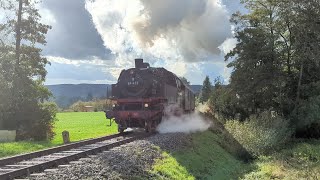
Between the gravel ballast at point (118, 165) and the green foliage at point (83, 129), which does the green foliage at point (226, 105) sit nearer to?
the green foliage at point (83, 129)

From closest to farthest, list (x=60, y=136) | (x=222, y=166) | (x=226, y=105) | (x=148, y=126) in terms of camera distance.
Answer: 1. (x=222, y=166)
2. (x=148, y=126)
3. (x=60, y=136)
4. (x=226, y=105)

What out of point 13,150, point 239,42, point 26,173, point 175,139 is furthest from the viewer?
point 239,42

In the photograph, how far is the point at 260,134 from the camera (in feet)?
88.1

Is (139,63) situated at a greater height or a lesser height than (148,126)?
greater

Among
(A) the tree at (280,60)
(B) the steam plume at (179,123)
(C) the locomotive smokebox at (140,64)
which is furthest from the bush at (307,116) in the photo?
(C) the locomotive smokebox at (140,64)

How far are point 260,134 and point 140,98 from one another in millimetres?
8681

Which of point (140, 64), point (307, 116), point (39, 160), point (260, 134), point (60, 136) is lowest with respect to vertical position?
point (60, 136)

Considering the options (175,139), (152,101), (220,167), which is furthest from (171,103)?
(220,167)

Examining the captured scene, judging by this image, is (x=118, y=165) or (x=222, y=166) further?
(x=222, y=166)

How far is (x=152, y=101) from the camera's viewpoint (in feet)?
77.4

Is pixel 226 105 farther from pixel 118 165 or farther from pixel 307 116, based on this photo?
pixel 118 165

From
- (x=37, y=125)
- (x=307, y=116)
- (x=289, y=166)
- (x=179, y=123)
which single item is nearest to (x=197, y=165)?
(x=289, y=166)

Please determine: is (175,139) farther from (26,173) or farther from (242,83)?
Answer: (242,83)

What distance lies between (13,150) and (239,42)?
27650 millimetres
